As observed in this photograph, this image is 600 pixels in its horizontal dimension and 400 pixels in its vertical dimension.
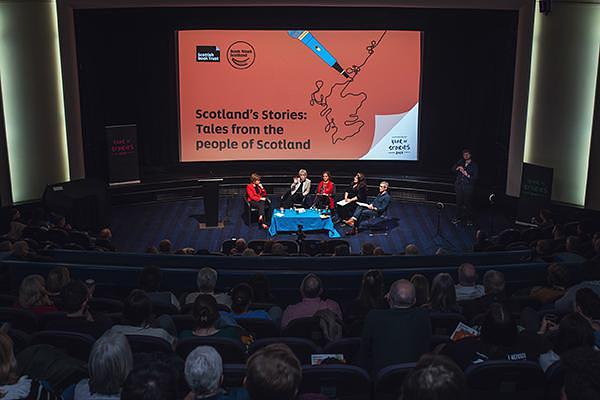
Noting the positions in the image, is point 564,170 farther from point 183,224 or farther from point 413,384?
point 413,384

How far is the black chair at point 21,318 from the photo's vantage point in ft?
17.3

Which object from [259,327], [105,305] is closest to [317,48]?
[105,305]

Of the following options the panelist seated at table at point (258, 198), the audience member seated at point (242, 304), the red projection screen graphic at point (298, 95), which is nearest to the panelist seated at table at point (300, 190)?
the panelist seated at table at point (258, 198)

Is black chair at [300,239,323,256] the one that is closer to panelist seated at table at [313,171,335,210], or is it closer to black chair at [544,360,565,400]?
panelist seated at table at [313,171,335,210]

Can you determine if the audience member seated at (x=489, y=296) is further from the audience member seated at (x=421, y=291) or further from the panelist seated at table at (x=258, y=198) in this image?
the panelist seated at table at (x=258, y=198)

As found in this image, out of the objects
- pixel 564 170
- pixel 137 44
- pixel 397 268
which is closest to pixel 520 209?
pixel 564 170

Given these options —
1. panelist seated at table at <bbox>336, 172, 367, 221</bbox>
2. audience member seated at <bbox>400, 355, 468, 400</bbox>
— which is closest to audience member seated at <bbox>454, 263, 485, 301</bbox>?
audience member seated at <bbox>400, 355, 468, 400</bbox>

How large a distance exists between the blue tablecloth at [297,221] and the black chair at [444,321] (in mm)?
6283

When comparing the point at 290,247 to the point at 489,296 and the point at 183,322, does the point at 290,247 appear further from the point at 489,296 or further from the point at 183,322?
the point at 183,322

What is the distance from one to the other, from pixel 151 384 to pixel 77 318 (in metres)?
2.44

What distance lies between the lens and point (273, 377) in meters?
2.69

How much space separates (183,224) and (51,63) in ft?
11.7

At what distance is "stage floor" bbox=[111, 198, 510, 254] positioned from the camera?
11.3 m

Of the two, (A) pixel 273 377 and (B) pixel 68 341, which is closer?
(A) pixel 273 377
